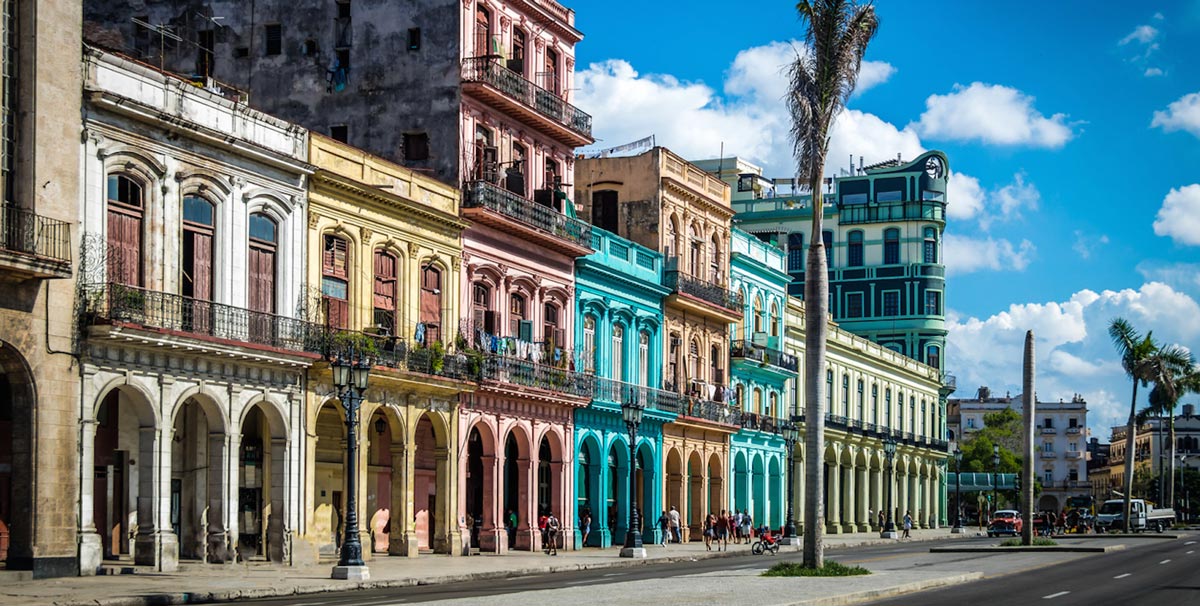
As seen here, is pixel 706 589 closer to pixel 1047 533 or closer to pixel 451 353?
pixel 451 353

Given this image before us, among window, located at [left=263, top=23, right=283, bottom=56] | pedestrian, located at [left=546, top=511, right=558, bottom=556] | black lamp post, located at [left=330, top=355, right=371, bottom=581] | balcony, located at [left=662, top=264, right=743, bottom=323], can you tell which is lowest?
pedestrian, located at [left=546, top=511, right=558, bottom=556]

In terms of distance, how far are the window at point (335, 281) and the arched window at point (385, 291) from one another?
1202 mm

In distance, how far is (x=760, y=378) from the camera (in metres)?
70.2

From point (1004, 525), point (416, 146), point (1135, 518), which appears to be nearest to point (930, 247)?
point (1135, 518)

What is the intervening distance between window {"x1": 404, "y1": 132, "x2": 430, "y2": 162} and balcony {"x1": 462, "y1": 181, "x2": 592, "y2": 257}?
1.66m

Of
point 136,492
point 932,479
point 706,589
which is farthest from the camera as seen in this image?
point 932,479

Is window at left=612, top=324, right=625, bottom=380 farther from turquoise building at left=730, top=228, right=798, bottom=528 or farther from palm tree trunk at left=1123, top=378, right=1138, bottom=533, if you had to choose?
palm tree trunk at left=1123, top=378, right=1138, bottom=533

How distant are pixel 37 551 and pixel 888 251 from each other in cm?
7956

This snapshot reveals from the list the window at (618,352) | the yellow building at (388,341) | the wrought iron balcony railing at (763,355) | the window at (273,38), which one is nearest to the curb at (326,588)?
the yellow building at (388,341)

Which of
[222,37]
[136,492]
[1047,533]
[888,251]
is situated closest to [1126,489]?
[1047,533]

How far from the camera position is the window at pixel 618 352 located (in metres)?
55.3

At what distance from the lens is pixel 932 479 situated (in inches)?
4021

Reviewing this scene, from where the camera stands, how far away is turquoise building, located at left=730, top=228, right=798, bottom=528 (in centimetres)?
6719

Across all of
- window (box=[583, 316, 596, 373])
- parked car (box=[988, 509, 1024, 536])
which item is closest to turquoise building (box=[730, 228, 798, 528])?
parked car (box=[988, 509, 1024, 536])
